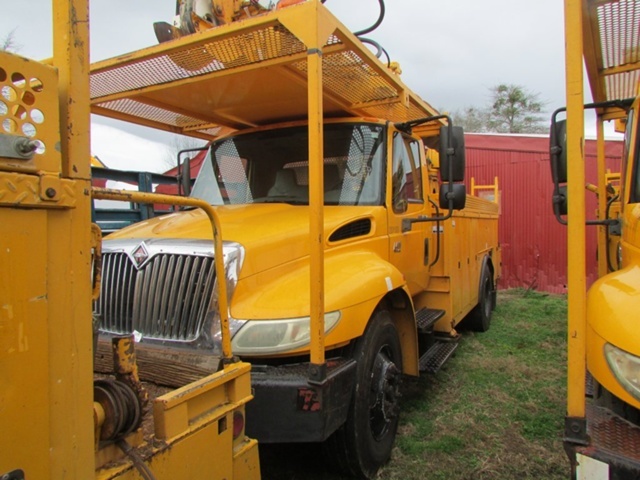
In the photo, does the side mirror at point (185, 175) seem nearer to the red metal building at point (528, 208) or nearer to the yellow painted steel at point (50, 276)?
the yellow painted steel at point (50, 276)

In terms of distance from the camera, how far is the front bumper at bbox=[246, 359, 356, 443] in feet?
7.77

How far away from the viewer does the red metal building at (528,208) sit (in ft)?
37.1

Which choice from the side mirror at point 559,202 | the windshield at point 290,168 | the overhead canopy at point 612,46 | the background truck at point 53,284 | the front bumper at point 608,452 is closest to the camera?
the background truck at point 53,284

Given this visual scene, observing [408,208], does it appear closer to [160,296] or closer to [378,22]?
[378,22]

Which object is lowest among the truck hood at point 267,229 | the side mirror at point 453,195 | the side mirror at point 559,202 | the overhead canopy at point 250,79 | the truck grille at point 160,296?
the truck grille at point 160,296

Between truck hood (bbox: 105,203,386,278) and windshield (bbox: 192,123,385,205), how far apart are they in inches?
7.5

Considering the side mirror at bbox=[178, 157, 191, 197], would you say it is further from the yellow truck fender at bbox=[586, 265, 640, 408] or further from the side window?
the yellow truck fender at bbox=[586, 265, 640, 408]

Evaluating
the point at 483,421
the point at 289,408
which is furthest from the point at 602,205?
the point at 289,408

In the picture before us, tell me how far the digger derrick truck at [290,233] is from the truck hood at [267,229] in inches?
0.6

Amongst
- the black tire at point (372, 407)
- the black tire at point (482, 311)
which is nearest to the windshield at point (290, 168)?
the black tire at point (372, 407)

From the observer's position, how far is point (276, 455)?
11.0 feet

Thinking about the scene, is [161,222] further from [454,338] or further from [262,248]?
[454,338]

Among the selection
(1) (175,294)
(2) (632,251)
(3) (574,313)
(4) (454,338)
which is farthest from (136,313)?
(4) (454,338)

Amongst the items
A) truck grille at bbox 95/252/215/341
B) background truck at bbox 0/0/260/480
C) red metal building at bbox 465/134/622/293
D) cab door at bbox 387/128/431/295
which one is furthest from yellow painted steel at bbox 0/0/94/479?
red metal building at bbox 465/134/622/293
